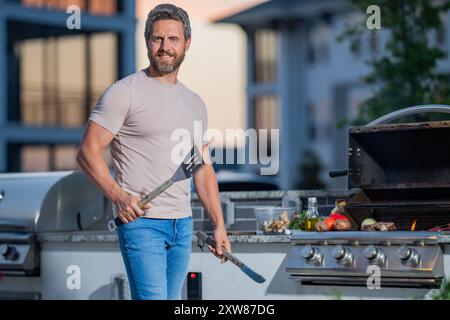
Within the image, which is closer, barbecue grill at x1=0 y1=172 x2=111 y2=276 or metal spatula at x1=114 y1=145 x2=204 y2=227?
metal spatula at x1=114 y1=145 x2=204 y2=227

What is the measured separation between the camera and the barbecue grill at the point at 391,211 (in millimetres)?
6285

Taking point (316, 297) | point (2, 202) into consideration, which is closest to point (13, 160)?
point (2, 202)

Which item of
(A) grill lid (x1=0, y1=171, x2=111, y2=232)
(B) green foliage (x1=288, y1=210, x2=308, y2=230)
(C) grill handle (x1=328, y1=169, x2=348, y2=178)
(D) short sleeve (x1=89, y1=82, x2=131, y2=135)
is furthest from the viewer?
(A) grill lid (x1=0, y1=171, x2=111, y2=232)

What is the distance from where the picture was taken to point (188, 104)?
206 inches

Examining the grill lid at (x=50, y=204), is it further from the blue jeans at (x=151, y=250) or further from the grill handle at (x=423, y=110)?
the blue jeans at (x=151, y=250)

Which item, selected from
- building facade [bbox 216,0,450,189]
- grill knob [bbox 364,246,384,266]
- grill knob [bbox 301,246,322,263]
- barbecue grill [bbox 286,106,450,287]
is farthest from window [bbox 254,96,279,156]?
grill knob [bbox 364,246,384,266]

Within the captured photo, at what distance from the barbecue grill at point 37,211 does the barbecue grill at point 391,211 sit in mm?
1949

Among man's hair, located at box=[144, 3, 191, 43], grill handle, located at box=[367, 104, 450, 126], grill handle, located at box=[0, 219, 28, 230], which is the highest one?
man's hair, located at box=[144, 3, 191, 43]

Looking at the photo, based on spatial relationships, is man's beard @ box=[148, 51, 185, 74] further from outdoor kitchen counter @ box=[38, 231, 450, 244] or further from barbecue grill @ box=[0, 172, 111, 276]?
barbecue grill @ box=[0, 172, 111, 276]

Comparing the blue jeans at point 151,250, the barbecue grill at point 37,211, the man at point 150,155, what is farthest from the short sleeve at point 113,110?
the barbecue grill at point 37,211

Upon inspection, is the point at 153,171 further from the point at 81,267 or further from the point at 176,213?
the point at 81,267

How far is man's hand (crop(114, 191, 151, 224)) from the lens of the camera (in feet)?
16.1

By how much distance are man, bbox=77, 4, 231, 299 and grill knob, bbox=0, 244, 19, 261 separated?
2.94 metres
